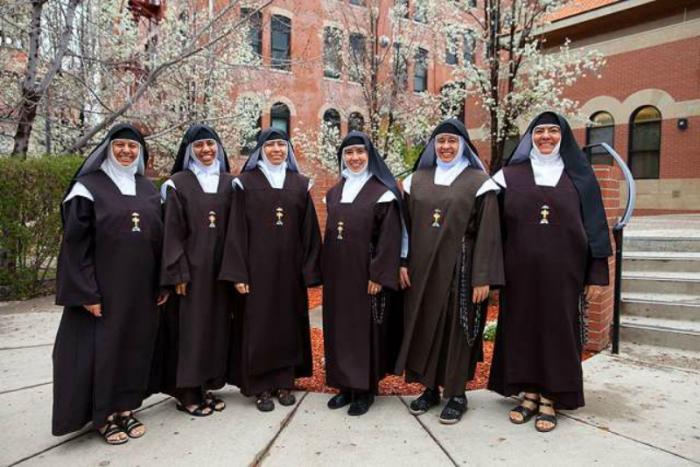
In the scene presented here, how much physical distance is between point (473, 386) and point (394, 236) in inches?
67.6

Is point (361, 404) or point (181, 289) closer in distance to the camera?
point (181, 289)

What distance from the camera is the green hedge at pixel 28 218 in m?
7.05

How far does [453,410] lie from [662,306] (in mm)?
3118

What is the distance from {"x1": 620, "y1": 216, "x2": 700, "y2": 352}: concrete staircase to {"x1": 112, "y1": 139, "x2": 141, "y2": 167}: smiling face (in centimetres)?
502

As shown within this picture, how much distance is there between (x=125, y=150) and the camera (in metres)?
3.39

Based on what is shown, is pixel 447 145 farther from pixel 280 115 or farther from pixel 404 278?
pixel 280 115

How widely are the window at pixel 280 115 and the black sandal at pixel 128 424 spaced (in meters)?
17.9

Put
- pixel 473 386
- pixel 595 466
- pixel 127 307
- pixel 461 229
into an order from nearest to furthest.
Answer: pixel 595 466
pixel 127 307
pixel 461 229
pixel 473 386

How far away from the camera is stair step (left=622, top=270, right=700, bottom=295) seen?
18.1ft

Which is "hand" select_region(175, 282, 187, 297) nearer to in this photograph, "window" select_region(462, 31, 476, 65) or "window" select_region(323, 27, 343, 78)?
"window" select_region(462, 31, 476, 65)

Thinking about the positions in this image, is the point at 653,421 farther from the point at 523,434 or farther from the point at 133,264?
the point at 133,264

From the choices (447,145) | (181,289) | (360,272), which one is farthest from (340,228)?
(181,289)

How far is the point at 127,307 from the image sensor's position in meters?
3.34

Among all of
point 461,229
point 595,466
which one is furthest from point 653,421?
point 461,229
